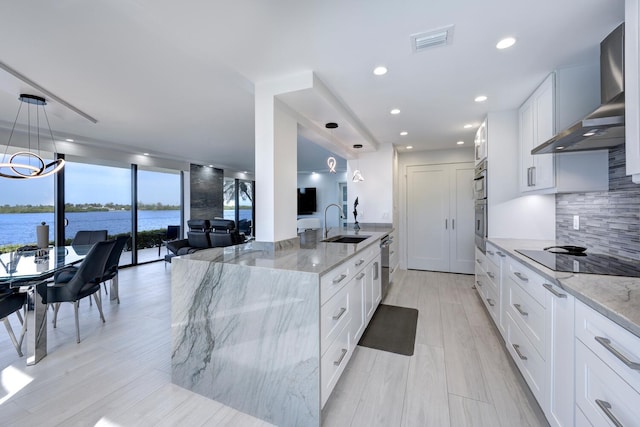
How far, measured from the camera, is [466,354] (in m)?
2.32

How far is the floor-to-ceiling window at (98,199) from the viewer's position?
5.08 m

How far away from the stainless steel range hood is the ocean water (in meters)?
7.09

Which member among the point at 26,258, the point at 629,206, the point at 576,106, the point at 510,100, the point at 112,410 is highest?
the point at 510,100

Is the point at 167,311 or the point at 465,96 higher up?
the point at 465,96

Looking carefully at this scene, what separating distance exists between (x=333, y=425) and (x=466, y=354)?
4.78 feet

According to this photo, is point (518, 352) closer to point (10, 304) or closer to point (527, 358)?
point (527, 358)

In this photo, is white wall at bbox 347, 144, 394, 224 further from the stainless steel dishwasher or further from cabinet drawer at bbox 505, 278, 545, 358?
cabinet drawer at bbox 505, 278, 545, 358

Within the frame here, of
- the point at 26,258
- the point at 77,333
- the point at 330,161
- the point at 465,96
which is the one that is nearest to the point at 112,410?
the point at 77,333

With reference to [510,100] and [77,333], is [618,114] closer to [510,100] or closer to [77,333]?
[510,100]

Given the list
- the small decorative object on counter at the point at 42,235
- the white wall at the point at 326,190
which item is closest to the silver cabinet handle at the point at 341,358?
the small decorative object on counter at the point at 42,235

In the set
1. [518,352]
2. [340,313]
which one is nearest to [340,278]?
[340,313]

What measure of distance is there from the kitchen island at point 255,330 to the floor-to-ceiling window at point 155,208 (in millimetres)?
5483

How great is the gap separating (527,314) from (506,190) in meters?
1.80

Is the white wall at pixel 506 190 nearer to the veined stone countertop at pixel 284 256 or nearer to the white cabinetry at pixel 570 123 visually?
the white cabinetry at pixel 570 123
